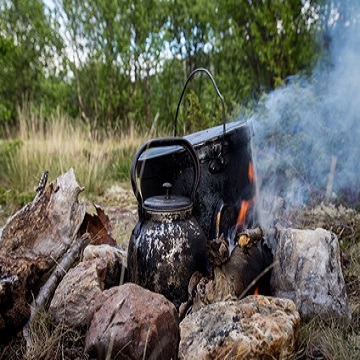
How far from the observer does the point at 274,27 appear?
5.43m

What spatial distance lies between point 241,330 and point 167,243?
58 cm

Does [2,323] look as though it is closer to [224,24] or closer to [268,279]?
[268,279]

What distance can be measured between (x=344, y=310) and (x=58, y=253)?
166 centimetres

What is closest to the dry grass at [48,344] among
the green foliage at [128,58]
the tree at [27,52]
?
the green foliage at [128,58]

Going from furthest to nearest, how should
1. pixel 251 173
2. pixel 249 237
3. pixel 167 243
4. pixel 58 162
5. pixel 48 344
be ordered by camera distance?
pixel 58 162 < pixel 251 173 < pixel 249 237 < pixel 167 243 < pixel 48 344

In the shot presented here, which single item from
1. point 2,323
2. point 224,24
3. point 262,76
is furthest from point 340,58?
point 2,323

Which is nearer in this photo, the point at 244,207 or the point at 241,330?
the point at 241,330

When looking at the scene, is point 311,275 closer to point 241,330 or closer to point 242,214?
point 241,330

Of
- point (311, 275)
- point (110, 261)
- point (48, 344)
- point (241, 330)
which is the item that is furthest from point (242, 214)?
point (48, 344)

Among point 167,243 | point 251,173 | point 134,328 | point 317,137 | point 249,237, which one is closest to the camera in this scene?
point 134,328

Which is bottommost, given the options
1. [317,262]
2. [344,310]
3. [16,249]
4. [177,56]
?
[344,310]

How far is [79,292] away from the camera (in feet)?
7.55

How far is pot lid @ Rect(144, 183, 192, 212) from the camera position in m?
2.32

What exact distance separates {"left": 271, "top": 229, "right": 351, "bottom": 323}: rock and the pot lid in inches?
24.6
